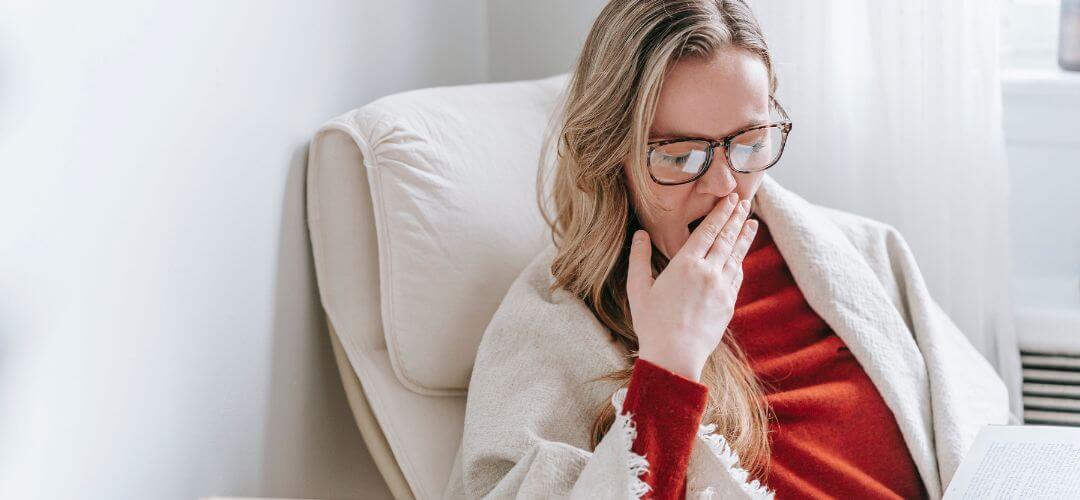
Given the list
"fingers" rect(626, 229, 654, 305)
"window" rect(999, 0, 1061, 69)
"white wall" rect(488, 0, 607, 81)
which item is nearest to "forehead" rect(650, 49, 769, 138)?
"fingers" rect(626, 229, 654, 305)

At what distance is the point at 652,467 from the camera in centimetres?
92

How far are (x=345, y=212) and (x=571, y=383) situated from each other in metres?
0.37

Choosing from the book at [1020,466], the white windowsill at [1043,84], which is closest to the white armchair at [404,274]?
the book at [1020,466]

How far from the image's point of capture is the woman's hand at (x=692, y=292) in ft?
3.10

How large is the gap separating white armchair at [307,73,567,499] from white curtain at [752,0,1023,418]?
2.42 feet

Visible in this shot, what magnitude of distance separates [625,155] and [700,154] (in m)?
0.08

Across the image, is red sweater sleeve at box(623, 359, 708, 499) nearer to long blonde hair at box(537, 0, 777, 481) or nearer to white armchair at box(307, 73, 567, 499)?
long blonde hair at box(537, 0, 777, 481)

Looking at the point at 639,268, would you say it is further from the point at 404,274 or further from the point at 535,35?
the point at 535,35

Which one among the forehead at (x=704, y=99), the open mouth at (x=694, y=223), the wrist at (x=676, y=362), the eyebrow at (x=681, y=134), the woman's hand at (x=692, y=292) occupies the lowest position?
the wrist at (x=676, y=362)

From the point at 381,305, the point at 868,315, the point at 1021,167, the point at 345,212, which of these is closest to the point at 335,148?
the point at 345,212

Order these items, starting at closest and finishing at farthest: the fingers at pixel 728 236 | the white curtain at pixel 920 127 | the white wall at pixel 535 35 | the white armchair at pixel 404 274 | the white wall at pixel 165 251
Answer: the white wall at pixel 165 251
the fingers at pixel 728 236
the white armchair at pixel 404 274
the white curtain at pixel 920 127
the white wall at pixel 535 35

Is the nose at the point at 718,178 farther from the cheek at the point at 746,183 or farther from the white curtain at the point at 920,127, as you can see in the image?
the white curtain at the point at 920,127

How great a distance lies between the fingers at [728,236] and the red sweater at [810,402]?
0.58 ft

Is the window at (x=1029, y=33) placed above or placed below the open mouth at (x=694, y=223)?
above
